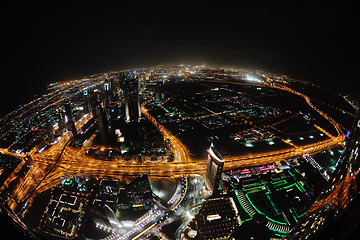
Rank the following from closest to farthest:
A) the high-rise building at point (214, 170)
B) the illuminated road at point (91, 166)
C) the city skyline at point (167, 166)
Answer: the city skyline at point (167, 166), the high-rise building at point (214, 170), the illuminated road at point (91, 166)

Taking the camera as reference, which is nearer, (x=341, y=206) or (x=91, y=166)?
(x=341, y=206)

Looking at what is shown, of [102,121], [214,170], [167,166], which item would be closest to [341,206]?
[214,170]

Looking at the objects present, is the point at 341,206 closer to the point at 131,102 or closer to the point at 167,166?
the point at 167,166

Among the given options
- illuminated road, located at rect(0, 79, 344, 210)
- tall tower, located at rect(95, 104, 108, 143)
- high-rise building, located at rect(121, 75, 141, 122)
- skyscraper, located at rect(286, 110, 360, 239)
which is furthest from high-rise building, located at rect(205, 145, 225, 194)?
high-rise building, located at rect(121, 75, 141, 122)

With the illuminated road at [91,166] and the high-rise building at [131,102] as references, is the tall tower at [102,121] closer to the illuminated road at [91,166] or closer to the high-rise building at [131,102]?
the illuminated road at [91,166]

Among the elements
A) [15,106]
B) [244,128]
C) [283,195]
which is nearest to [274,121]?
[244,128]

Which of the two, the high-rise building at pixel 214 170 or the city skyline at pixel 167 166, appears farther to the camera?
the high-rise building at pixel 214 170

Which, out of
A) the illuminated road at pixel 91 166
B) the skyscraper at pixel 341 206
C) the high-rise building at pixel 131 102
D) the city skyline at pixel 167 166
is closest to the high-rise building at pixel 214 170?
the city skyline at pixel 167 166

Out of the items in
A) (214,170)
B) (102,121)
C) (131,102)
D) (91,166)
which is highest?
(131,102)
